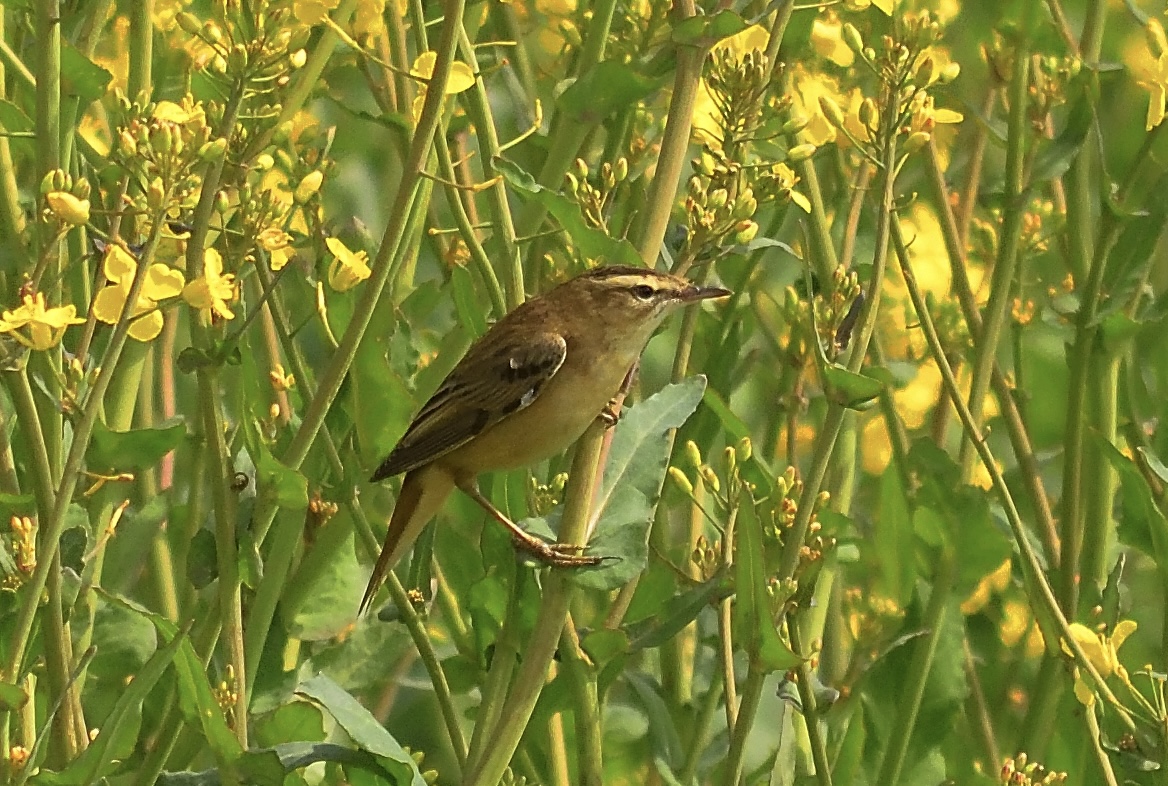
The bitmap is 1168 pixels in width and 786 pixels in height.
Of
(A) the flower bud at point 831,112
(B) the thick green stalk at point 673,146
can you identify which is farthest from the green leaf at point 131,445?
(A) the flower bud at point 831,112

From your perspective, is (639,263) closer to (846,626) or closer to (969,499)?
(969,499)

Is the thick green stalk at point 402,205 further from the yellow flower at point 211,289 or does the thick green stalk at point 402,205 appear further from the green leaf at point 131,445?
the green leaf at point 131,445

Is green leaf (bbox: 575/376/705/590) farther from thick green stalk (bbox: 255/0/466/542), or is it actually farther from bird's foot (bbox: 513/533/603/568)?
thick green stalk (bbox: 255/0/466/542)

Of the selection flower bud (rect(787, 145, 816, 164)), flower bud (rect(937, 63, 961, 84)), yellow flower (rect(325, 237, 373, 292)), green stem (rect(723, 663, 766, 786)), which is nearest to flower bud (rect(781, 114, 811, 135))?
flower bud (rect(787, 145, 816, 164))

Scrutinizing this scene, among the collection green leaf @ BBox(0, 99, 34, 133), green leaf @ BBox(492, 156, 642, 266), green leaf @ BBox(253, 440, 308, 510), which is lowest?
green leaf @ BBox(253, 440, 308, 510)

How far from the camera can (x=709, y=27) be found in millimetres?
1838

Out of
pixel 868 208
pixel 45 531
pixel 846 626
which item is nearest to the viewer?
pixel 45 531

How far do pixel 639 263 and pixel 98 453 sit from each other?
0.73 m

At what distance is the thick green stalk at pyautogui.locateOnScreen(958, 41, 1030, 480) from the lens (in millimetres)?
2443

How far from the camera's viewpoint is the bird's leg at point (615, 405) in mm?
2248

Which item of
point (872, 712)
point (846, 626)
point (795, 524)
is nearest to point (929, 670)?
point (872, 712)

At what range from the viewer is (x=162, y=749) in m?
1.96

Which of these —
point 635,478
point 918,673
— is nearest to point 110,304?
point 635,478

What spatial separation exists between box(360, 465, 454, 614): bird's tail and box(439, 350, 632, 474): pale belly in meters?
0.03
